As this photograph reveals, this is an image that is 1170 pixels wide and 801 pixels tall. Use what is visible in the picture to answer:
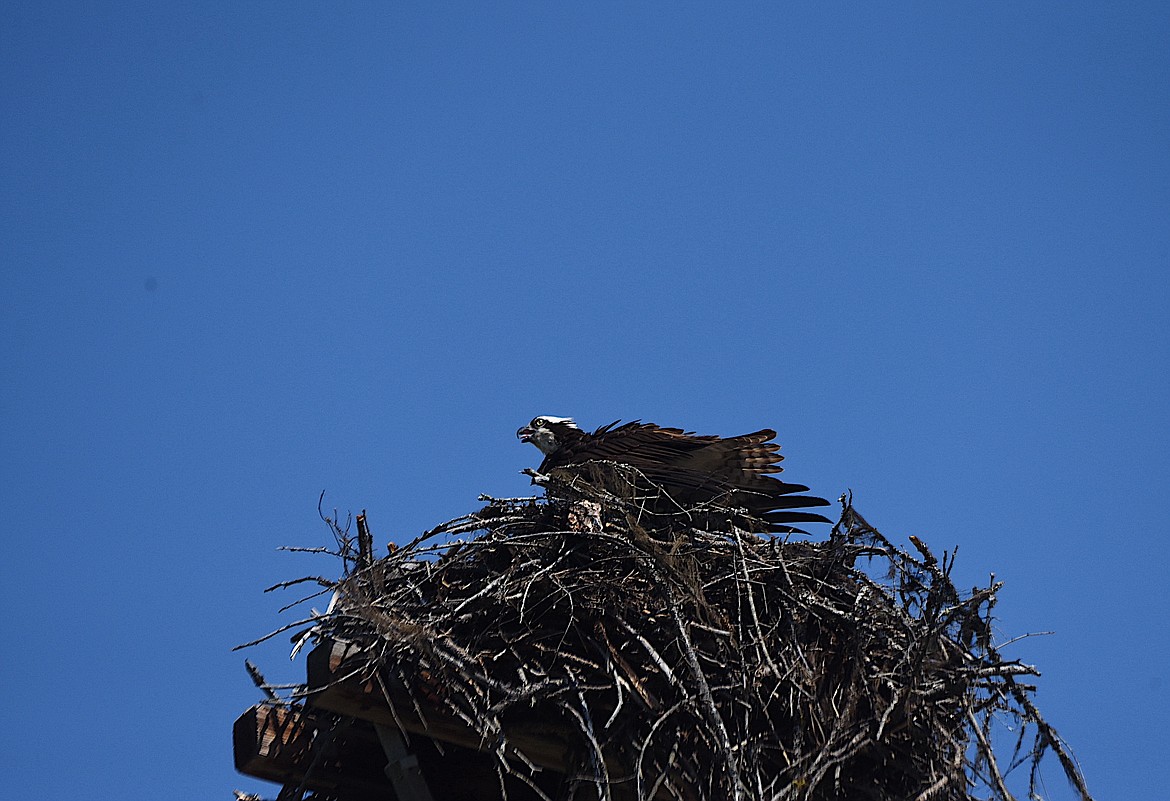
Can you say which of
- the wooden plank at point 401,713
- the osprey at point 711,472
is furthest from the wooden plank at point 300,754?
the osprey at point 711,472

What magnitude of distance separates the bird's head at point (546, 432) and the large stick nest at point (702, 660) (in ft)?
6.40

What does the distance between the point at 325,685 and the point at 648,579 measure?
1301 mm

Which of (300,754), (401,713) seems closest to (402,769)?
(401,713)

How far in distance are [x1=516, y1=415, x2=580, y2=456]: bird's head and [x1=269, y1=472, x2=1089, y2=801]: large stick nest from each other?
1949 mm

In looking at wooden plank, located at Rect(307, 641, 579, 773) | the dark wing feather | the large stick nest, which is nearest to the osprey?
the dark wing feather

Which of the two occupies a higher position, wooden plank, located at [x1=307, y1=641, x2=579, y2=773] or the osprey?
the osprey

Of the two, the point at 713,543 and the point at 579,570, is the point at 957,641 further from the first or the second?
the point at 579,570

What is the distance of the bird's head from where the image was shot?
705 centimetres

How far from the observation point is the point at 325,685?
426 cm

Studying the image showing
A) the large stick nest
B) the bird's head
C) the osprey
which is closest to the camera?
the large stick nest

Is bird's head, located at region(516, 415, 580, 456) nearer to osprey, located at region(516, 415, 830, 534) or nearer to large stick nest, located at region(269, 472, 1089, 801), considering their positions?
osprey, located at region(516, 415, 830, 534)

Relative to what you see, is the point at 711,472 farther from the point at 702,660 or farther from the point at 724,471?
the point at 702,660

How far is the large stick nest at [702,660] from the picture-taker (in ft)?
13.9

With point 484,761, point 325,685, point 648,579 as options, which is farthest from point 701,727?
point 325,685
